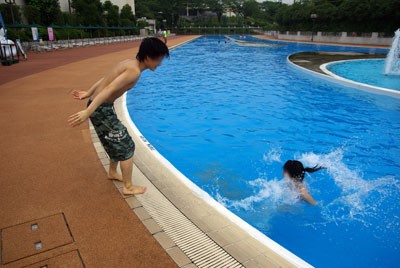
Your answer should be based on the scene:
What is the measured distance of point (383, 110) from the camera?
9.55m

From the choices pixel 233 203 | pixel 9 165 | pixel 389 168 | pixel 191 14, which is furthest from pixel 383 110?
pixel 191 14

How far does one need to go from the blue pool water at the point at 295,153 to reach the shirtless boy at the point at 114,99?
212 cm

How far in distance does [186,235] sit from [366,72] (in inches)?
655

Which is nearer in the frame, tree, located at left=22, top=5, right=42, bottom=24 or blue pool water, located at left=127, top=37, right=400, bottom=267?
blue pool water, located at left=127, top=37, right=400, bottom=267

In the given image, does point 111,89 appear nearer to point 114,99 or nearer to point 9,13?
point 114,99

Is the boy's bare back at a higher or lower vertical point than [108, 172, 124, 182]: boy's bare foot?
higher

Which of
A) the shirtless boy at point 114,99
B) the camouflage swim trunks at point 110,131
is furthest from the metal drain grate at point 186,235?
the camouflage swim trunks at point 110,131

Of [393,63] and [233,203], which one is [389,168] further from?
[393,63]

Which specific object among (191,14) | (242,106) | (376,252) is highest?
(191,14)

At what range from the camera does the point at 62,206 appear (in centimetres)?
355

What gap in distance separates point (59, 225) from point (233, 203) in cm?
270

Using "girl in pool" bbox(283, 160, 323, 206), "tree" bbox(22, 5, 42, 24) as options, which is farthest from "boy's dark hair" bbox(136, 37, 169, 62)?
"tree" bbox(22, 5, 42, 24)

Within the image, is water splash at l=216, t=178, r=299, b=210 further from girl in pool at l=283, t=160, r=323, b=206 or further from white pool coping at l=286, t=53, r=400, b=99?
white pool coping at l=286, t=53, r=400, b=99

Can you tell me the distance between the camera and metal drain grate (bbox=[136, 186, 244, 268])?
2766 millimetres
